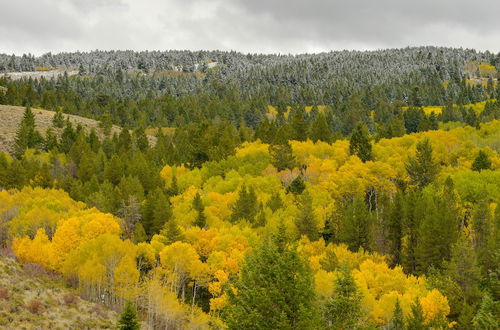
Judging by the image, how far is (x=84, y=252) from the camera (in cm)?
6269

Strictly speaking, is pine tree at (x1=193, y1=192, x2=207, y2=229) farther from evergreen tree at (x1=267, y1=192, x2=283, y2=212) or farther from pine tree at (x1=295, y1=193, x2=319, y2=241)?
pine tree at (x1=295, y1=193, x2=319, y2=241)

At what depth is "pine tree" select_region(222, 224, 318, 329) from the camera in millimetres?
23547

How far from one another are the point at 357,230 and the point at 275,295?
154ft

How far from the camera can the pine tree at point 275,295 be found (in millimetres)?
23547

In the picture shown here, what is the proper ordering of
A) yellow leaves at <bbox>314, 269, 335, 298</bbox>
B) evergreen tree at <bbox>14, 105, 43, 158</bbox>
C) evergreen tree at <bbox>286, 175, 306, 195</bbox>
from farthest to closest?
evergreen tree at <bbox>14, 105, 43, 158</bbox>, evergreen tree at <bbox>286, 175, 306, 195</bbox>, yellow leaves at <bbox>314, 269, 335, 298</bbox>

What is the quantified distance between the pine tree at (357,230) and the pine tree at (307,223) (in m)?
3.83

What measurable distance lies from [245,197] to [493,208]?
4028cm

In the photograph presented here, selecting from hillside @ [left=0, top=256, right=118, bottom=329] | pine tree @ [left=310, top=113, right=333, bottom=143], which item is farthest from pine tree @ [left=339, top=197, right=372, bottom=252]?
pine tree @ [left=310, top=113, right=333, bottom=143]

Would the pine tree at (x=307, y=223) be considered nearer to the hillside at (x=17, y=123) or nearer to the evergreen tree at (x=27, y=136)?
the evergreen tree at (x=27, y=136)

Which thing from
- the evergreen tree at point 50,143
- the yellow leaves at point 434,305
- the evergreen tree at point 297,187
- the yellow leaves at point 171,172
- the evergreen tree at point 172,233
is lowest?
the yellow leaves at point 434,305

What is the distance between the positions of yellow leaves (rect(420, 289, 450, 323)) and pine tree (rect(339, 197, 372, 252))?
67.8ft

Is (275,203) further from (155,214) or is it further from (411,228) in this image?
(411,228)

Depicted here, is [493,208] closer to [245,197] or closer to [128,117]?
[245,197]

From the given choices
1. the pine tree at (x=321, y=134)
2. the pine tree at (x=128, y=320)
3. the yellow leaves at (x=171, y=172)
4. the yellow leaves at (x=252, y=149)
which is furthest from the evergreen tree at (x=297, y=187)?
the pine tree at (x=128, y=320)
